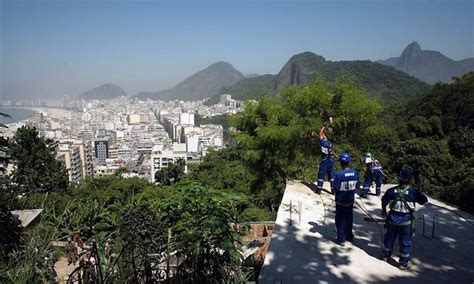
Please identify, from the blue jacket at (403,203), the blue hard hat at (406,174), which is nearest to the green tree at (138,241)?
the blue jacket at (403,203)

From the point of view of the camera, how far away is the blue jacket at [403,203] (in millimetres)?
3297

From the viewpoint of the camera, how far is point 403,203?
3.29 m

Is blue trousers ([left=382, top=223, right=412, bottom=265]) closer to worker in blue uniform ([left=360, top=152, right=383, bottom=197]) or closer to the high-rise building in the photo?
worker in blue uniform ([left=360, top=152, right=383, bottom=197])

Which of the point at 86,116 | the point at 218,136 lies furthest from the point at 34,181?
the point at 86,116

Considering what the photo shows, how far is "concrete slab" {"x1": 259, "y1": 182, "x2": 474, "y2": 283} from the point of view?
3.26 meters

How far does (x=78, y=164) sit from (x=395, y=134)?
51702 millimetres

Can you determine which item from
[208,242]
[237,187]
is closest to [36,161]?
[237,187]

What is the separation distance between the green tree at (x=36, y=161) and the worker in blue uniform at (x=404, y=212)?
2129 centimetres

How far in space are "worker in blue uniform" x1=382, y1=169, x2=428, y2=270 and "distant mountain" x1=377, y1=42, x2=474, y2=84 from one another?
164996 millimetres

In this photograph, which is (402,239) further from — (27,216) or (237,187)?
(237,187)

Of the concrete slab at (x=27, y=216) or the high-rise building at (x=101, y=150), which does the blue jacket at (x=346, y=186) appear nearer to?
the concrete slab at (x=27, y=216)

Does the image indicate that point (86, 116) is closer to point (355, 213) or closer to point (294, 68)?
point (294, 68)

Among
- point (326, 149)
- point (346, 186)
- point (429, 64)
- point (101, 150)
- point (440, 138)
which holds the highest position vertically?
point (429, 64)

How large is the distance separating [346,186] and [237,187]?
10.5 metres
